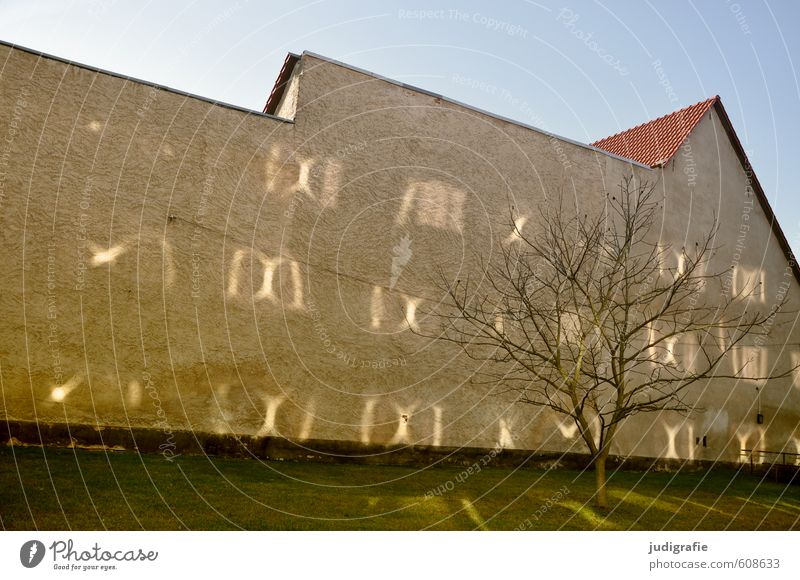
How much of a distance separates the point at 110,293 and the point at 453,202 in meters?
6.90

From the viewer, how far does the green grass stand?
6340 millimetres

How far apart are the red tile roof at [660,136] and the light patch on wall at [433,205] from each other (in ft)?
21.1

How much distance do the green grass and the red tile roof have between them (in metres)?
9.17

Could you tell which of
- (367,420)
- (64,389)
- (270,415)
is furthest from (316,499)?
(64,389)

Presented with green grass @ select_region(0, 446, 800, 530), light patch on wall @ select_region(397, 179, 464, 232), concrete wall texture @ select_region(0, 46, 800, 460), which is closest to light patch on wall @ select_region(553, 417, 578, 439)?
concrete wall texture @ select_region(0, 46, 800, 460)

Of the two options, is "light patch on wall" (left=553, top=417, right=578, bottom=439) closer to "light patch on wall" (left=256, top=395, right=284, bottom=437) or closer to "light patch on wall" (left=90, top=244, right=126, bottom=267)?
"light patch on wall" (left=256, top=395, right=284, bottom=437)

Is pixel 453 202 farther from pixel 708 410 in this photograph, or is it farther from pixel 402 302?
pixel 708 410

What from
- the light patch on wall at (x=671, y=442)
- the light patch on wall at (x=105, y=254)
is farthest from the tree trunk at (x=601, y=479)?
the light patch on wall at (x=105, y=254)

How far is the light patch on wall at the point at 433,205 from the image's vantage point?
13.0 m

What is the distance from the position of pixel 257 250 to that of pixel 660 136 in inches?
501

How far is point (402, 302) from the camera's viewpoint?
496 inches

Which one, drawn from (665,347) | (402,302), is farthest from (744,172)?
(402,302)

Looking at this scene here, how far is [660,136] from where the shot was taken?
18.3 metres

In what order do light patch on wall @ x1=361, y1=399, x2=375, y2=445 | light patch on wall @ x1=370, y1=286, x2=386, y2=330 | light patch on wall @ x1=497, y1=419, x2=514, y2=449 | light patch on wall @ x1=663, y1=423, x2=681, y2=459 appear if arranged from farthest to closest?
light patch on wall @ x1=663, y1=423, x2=681, y2=459, light patch on wall @ x1=497, y1=419, x2=514, y2=449, light patch on wall @ x1=370, y1=286, x2=386, y2=330, light patch on wall @ x1=361, y1=399, x2=375, y2=445
